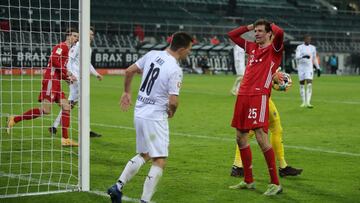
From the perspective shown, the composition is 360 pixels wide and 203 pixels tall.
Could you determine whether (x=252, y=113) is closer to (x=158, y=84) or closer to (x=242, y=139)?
(x=242, y=139)

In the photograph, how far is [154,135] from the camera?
7105 mm

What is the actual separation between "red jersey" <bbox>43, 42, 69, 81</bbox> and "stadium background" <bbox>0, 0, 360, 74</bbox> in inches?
1314

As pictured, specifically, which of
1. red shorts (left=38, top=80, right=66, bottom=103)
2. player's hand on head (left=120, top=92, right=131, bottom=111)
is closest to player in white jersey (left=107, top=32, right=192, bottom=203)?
player's hand on head (left=120, top=92, right=131, bottom=111)

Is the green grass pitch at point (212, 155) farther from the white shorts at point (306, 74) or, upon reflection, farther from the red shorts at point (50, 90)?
the white shorts at point (306, 74)

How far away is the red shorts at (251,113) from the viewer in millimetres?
8391

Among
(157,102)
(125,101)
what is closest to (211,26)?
(125,101)

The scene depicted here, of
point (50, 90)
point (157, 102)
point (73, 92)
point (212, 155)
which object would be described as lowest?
point (212, 155)

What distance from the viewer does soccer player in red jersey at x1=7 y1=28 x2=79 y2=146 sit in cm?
1208

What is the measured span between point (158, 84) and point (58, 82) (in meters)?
5.92

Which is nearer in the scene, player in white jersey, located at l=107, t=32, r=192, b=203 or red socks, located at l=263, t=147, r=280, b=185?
player in white jersey, located at l=107, t=32, r=192, b=203

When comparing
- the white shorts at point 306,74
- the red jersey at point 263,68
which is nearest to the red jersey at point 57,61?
the red jersey at point 263,68

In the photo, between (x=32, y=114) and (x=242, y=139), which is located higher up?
(x=242, y=139)

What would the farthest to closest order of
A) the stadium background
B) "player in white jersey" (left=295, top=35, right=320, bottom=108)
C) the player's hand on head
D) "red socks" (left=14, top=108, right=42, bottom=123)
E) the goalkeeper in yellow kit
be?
the stadium background
"player in white jersey" (left=295, top=35, right=320, bottom=108)
"red socks" (left=14, top=108, right=42, bottom=123)
the goalkeeper in yellow kit
the player's hand on head

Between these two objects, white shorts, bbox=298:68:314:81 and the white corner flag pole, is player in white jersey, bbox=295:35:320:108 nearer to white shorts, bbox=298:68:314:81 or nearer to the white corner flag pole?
white shorts, bbox=298:68:314:81
